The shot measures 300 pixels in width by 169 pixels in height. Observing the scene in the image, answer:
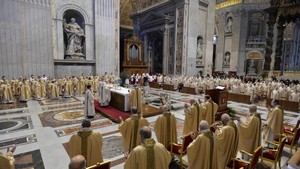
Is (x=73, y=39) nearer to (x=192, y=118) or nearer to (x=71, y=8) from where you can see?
(x=71, y=8)

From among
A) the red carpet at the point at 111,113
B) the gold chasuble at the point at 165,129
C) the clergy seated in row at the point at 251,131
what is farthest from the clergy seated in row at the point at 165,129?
the red carpet at the point at 111,113

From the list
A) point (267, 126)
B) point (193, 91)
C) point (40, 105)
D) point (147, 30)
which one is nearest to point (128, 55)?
point (147, 30)

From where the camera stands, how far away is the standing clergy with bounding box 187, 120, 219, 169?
2881mm

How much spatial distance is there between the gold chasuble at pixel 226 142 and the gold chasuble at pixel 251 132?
0.83 metres

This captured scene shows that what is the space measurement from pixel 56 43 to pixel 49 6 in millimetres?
2698

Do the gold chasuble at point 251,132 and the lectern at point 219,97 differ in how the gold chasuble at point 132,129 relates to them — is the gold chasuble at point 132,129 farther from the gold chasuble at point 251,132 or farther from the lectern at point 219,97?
the lectern at point 219,97

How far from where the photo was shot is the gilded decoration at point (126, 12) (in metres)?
28.5

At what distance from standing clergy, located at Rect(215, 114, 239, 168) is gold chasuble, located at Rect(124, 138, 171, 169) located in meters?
1.43

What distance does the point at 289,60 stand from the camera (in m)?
23.6

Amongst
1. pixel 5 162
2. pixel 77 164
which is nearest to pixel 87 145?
pixel 5 162

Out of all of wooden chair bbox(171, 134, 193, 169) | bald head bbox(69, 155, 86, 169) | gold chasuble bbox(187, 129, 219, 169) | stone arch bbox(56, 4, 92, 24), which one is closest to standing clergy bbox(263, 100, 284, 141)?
wooden chair bbox(171, 134, 193, 169)

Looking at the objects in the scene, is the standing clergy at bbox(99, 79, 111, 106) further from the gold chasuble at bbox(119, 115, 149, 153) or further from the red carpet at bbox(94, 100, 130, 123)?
the gold chasuble at bbox(119, 115, 149, 153)

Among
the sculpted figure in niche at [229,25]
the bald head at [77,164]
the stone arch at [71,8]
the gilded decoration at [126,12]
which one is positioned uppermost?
the gilded decoration at [126,12]

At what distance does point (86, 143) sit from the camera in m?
3.03
